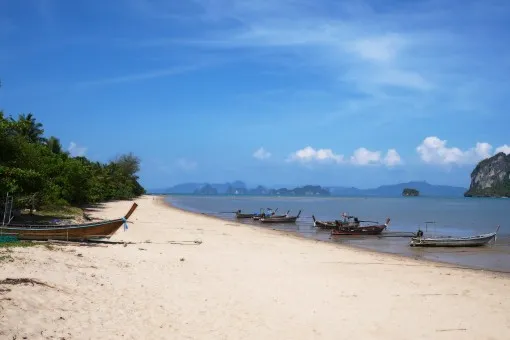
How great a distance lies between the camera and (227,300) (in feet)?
31.0

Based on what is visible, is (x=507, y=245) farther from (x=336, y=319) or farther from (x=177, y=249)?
(x=336, y=319)

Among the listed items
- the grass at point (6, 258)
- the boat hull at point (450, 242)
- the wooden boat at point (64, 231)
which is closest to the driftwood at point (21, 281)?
the grass at point (6, 258)

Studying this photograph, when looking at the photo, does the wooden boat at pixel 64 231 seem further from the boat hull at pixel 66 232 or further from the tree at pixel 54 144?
the tree at pixel 54 144

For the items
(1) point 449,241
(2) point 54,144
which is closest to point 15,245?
(1) point 449,241

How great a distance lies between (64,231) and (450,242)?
21.4m

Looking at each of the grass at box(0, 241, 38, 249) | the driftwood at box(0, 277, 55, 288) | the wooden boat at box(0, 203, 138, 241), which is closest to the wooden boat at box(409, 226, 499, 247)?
the wooden boat at box(0, 203, 138, 241)

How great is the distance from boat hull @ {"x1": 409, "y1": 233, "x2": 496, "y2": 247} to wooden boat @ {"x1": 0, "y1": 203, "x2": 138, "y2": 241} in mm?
17665

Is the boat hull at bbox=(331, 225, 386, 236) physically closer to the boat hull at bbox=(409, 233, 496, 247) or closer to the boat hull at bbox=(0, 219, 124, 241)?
the boat hull at bbox=(409, 233, 496, 247)

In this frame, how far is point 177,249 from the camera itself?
16484mm

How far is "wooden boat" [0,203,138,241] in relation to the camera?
45.1ft

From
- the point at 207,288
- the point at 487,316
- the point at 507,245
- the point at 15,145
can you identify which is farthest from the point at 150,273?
the point at 507,245

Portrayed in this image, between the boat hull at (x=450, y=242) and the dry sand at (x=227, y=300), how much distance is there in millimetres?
10449

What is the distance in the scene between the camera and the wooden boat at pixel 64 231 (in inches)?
541

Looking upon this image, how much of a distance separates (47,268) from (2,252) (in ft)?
6.12
